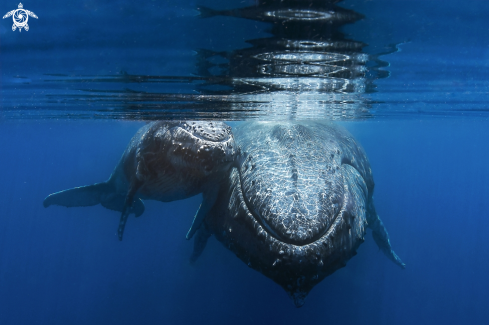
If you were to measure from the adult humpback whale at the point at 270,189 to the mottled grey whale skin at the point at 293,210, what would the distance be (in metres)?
0.02

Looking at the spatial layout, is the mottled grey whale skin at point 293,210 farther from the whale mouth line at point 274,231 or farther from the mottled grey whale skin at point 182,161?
the mottled grey whale skin at point 182,161

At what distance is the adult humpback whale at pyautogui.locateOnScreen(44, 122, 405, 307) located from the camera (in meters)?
4.98

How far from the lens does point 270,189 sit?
19.1ft

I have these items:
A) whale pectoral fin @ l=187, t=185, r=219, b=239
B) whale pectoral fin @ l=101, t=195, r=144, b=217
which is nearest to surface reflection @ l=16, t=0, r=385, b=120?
whale pectoral fin @ l=187, t=185, r=219, b=239

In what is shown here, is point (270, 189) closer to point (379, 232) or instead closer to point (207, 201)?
point (207, 201)

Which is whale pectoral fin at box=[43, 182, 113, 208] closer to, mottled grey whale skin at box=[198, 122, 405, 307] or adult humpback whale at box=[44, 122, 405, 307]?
adult humpback whale at box=[44, 122, 405, 307]

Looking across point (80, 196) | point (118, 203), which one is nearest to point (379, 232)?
point (118, 203)

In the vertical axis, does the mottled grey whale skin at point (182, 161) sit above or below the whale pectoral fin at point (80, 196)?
above

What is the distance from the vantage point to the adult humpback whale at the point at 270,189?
4980 mm

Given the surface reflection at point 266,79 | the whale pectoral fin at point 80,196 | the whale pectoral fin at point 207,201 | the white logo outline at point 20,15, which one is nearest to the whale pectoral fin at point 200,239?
the whale pectoral fin at point 207,201

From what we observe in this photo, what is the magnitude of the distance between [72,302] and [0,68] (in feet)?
59.1

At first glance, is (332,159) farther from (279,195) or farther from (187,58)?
(187,58)

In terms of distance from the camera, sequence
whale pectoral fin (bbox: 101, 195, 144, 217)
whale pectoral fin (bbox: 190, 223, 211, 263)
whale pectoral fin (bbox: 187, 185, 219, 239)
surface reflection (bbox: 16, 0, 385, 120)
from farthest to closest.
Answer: whale pectoral fin (bbox: 101, 195, 144, 217), whale pectoral fin (bbox: 190, 223, 211, 263), whale pectoral fin (bbox: 187, 185, 219, 239), surface reflection (bbox: 16, 0, 385, 120)

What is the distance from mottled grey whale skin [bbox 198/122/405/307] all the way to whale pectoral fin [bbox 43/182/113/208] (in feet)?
16.3
